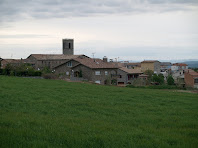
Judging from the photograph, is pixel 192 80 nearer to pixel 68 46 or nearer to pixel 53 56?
pixel 53 56

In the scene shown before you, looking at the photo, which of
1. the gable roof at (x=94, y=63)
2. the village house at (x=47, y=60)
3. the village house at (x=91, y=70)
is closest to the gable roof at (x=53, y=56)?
the village house at (x=47, y=60)

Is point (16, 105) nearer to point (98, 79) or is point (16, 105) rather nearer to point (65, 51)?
point (98, 79)

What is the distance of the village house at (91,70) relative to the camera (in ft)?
193

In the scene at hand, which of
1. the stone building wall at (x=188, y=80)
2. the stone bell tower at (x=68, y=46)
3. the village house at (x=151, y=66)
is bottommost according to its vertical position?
the stone building wall at (x=188, y=80)

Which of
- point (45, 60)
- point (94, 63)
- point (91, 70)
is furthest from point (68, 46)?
point (91, 70)

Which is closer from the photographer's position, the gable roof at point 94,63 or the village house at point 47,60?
the gable roof at point 94,63

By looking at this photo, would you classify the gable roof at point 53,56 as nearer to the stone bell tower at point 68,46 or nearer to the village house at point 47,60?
the village house at point 47,60

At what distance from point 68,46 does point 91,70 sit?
76511 millimetres

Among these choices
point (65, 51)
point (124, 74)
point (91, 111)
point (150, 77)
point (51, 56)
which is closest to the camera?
point (91, 111)

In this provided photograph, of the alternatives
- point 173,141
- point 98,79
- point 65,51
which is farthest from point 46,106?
point 65,51

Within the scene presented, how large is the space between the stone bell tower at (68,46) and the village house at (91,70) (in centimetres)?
6729

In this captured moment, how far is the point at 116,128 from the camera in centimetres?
1000

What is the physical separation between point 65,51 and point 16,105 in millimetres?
116530

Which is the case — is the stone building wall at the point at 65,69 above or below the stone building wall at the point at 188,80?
above
